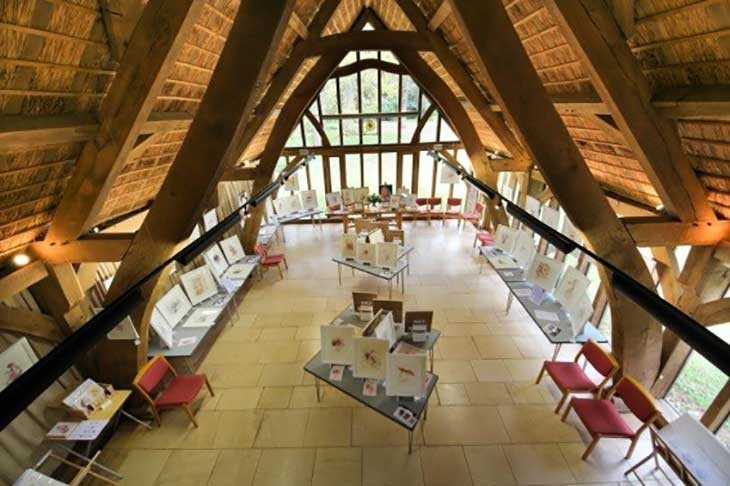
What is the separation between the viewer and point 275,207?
9523mm

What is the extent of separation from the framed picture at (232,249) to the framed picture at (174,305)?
5.17 feet

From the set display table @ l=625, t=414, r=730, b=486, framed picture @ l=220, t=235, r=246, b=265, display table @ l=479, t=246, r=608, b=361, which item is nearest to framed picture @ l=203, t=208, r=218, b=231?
framed picture @ l=220, t=235, r=246, b=265

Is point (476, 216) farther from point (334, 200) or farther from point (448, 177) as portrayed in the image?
point (334, 200)

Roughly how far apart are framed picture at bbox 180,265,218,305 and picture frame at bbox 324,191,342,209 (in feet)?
18.3

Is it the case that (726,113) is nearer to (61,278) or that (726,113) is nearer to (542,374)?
(542,374)

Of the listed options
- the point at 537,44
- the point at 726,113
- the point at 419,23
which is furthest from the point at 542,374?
the point at 419,23

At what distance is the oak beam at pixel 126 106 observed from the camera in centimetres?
250

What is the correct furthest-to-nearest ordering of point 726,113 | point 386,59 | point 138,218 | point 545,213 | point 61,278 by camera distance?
1. point 386,59
2. point 545,213
3. point 138,218
4. point 61,278
5. point 726,113

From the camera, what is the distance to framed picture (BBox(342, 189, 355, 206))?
10.8m

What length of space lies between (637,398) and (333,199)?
8846mm

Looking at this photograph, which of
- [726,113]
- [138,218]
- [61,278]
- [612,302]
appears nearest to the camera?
[726,113]

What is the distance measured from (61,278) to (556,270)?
6753 mm

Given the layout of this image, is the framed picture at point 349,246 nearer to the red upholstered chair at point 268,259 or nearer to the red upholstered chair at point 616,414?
the red upholstered chair at point 268,259

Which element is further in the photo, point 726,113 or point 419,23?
point 419,23
